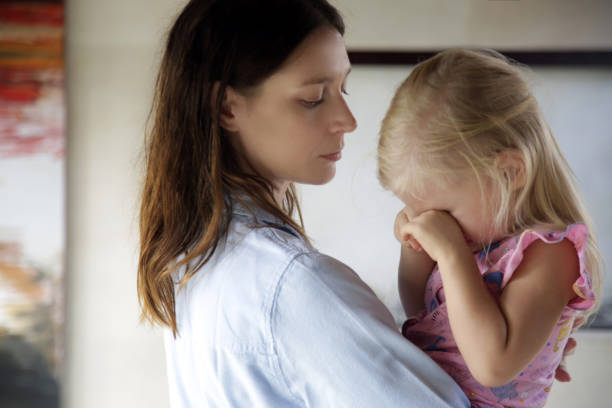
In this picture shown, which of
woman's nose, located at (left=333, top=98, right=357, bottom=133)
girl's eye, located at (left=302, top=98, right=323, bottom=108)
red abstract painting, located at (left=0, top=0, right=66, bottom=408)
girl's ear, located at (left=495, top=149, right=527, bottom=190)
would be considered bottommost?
red abstract painting, located at (left=0, top=0, right=66, bottom=408)

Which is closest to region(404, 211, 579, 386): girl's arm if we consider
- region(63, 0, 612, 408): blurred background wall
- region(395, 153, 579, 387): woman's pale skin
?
region(395, 153, 579, 387): woman's pale skin

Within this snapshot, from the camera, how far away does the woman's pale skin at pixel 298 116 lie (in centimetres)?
71

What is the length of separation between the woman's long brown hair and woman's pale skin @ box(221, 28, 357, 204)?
0.6 inches

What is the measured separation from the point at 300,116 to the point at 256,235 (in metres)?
0.19

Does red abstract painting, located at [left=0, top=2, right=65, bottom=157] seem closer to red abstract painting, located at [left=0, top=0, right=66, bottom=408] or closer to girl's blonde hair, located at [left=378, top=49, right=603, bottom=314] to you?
red abstract painting, located at [left=0, top=0, right=66, bottom=408]

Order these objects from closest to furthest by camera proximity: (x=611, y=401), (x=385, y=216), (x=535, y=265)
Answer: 1. (x=535, y=265)
2. (x=385, y=216)
3. (x=611, y=401)

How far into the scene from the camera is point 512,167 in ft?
2.44

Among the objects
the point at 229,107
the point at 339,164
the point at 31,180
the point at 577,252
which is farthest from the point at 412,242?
the point at 31,180

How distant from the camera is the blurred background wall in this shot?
5.93 ft

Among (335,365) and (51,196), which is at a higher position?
(335,365)

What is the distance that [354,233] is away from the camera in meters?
1.83

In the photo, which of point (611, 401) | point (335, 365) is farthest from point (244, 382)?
point (611, 401)

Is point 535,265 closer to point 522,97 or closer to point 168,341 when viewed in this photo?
point 522,97

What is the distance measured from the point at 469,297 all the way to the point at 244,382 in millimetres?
303
